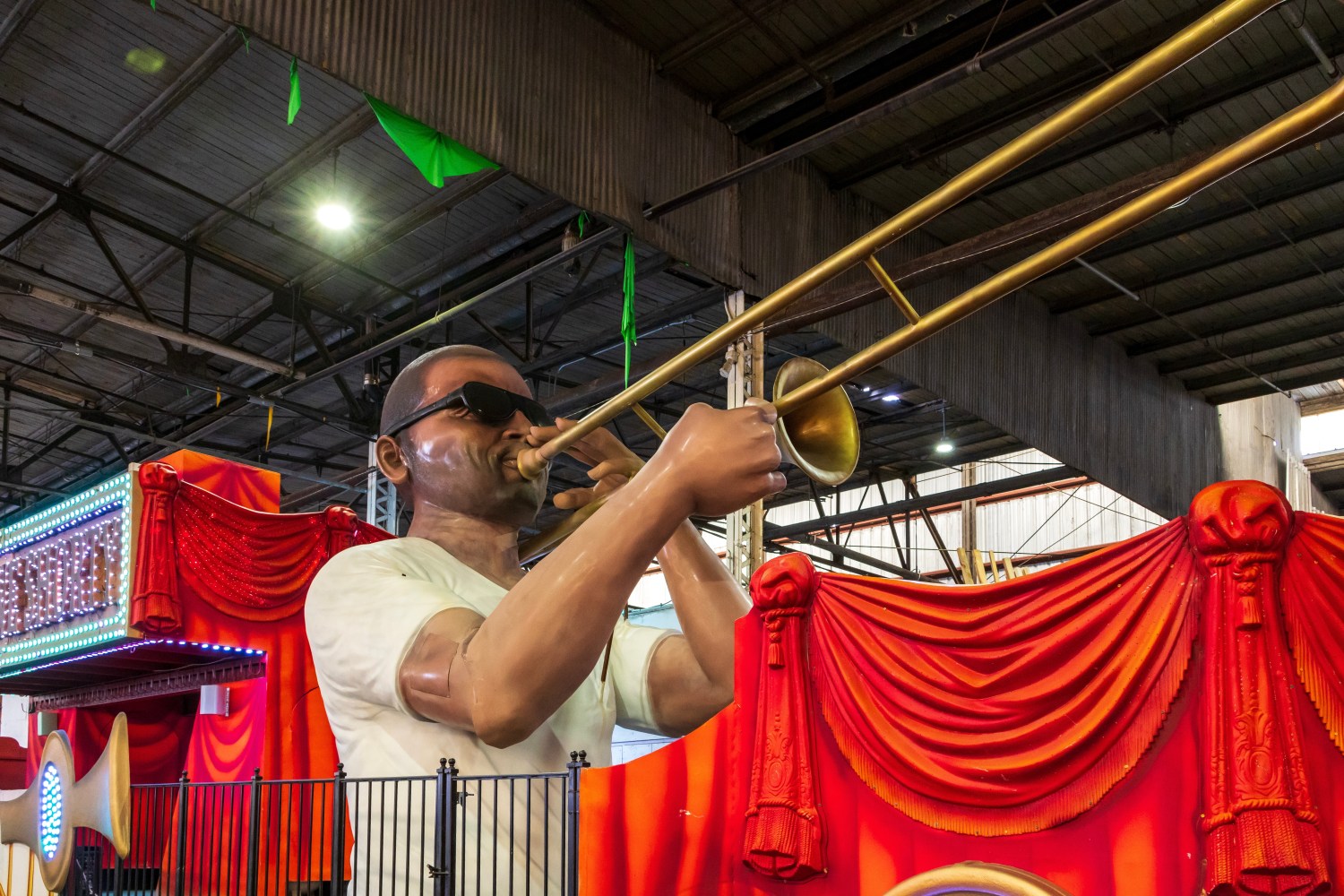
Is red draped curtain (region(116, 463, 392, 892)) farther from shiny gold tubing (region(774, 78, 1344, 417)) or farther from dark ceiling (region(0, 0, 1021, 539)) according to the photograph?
shiny gold tubing (region(774, 78, 1344, 417))

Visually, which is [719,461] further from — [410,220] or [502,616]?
[410,220]

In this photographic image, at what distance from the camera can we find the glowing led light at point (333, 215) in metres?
11.9

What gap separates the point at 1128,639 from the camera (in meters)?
1.88

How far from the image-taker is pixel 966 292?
8.56 feet

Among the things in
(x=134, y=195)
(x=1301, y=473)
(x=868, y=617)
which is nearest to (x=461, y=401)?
(x=868, y=617)

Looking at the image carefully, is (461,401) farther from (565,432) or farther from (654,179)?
(654,179)

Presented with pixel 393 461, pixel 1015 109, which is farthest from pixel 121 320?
pixel 393 461

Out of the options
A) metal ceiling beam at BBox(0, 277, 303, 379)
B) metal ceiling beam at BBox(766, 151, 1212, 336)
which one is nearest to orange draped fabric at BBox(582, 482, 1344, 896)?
metal ceiling beam at BBox(766, 151, 1212, 336)

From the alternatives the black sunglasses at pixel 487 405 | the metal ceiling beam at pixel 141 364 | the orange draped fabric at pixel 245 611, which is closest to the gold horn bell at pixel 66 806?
the orange draped fabric at pixel 245 611

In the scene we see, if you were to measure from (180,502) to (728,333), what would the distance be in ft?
17.5

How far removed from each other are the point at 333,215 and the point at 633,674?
32.4 ft

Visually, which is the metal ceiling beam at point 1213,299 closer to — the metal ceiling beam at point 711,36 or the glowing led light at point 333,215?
the metal ceiling beam at point 711,36

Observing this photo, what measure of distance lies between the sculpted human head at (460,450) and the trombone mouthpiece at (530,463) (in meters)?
0.02

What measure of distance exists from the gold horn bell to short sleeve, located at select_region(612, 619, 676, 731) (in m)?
2.05
